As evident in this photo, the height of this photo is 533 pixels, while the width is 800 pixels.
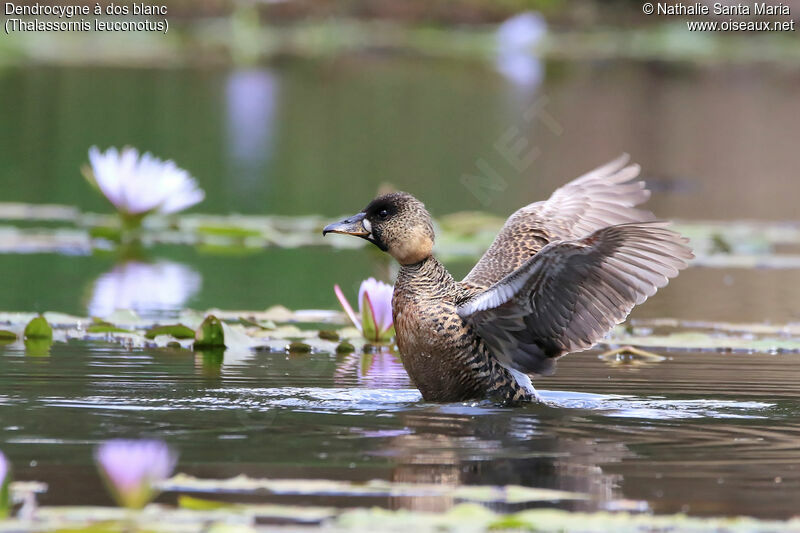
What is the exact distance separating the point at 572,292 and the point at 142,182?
447 centimetres

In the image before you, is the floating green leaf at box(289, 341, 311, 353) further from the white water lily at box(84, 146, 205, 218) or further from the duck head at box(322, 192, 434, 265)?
the white water lily at box(84, 146, 205, 218)

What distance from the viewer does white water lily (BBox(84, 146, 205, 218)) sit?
9312 mm

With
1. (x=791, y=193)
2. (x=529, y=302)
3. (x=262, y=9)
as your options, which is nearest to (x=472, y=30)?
(x=262, y=9)

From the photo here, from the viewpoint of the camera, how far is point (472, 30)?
39.2m

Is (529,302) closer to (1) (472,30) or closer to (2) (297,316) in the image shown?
(2) (297,316)

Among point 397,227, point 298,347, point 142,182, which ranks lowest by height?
point 298,347

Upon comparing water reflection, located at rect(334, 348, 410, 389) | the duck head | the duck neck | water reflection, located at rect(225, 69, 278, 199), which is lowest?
water reflection, located at rect(334, 348, 410, 389)

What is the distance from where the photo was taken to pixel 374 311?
6980 millimetres

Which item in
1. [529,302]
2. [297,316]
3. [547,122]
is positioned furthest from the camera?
[547,122]

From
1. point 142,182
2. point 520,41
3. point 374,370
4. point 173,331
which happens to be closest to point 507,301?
point 374,370

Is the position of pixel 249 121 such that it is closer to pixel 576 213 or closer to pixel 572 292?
pixel 576 213

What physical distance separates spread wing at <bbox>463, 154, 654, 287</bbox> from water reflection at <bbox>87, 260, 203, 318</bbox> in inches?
77.9

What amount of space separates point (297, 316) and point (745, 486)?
3453 millimetres

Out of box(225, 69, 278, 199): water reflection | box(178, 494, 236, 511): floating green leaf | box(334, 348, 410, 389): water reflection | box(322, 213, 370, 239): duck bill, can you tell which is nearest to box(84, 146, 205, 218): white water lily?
box(334, 348, 410, 389): water reflection
